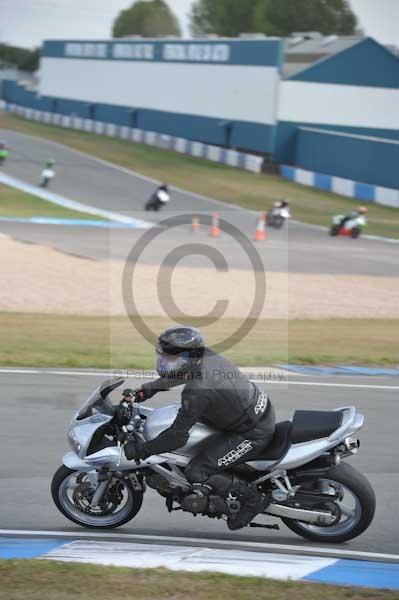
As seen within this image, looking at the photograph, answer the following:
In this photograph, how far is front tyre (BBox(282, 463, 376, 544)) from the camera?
6625 millimetres

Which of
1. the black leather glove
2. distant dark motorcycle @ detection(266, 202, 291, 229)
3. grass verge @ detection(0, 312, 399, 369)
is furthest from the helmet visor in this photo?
distant dark motorcycle @ detection(266, 202, 291, 229)

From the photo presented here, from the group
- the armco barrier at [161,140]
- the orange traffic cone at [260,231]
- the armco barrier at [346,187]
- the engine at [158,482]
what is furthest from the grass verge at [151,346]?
the armco barrier at [161,140]

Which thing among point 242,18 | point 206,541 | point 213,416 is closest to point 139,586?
point 206,541

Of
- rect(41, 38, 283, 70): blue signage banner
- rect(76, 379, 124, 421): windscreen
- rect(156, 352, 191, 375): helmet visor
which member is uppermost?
rect(41, 38, 283, 70): blue signage banner

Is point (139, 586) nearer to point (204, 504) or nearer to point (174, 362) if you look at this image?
point (204, 504)

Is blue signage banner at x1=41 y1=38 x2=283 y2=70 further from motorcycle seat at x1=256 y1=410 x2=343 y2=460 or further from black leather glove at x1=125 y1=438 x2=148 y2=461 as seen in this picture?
black leather glove at x1=125 y1=438 x2=148 y2=461

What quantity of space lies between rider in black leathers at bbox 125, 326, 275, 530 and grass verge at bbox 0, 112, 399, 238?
26225 mm

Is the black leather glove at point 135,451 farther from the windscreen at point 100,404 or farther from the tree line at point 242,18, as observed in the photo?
the tree line at point 242,18

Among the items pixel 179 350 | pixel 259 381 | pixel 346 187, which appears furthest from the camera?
pixel 346 187

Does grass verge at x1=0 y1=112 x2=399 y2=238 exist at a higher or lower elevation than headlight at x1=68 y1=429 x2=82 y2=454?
higher

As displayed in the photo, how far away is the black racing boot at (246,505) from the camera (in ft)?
21.8

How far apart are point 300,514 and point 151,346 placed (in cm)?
800

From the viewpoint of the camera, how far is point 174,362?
6418 millimetres

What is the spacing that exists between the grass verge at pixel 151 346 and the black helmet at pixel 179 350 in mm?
6204
